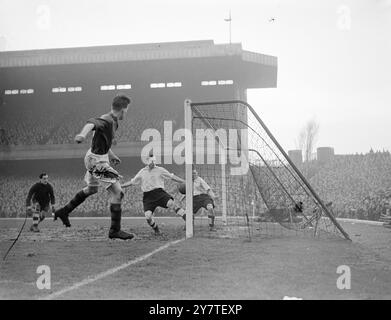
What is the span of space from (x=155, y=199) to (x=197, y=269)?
11.5ft

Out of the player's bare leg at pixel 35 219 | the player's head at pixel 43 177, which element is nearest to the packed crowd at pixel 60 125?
the player's head at pixel 43 177

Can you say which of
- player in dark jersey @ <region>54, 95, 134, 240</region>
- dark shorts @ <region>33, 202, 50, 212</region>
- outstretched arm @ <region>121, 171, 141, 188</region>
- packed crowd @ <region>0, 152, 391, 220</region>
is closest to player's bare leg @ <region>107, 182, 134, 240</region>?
player in dark jersey @ <region>54, 95, 134, 240</region>

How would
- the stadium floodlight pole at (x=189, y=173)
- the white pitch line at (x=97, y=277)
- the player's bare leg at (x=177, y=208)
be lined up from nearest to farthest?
the white pitch line at (x=97, y=277), the stadium floodlight pole at (x=189, y=173), the player's bare leg at (x=177, y=208)

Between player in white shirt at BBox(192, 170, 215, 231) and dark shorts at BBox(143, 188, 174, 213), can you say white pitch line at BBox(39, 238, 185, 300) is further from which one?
player in white shirt at BBox(192, 170, 215, 231)

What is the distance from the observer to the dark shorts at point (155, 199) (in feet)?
25.6

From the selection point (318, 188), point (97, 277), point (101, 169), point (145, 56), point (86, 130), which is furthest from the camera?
point (145, 56)

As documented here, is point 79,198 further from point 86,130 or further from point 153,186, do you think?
point 153,186

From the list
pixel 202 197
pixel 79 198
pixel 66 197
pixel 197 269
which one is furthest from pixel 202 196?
pixel 66 197

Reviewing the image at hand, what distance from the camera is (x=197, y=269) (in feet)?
14.5

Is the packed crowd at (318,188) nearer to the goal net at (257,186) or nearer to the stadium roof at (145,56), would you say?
the goal net at (257,186)

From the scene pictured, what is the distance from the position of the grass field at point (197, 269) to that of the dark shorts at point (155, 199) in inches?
38.6
